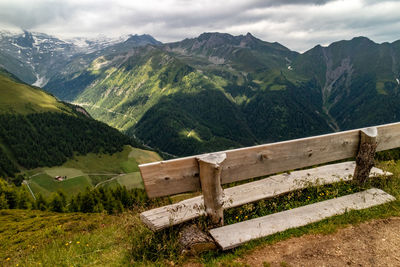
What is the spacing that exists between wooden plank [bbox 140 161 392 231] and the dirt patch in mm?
1197

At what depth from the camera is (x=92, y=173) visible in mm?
157125

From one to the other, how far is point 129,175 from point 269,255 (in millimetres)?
158688

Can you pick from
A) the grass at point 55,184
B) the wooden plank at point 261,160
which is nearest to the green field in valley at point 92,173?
the grass at point 55,184

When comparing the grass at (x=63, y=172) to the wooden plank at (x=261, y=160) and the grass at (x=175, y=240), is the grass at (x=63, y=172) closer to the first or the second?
the grass at (x=175, y=240)

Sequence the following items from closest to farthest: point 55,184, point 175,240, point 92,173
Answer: point 175,240
point 55,184
point 92,173

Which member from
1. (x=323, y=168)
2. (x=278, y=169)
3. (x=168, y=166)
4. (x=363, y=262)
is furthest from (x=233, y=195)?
(x=323, y=168)

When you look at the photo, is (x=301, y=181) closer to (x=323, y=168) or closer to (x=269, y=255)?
(x=323, y=168)

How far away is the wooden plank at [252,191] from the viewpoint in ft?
19.5

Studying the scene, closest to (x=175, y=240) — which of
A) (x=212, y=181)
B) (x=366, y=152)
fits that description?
(x=212, y=181)

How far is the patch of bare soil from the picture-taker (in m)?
5.10

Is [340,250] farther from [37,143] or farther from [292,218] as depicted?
[37,143]

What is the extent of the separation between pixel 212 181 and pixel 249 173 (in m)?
1.16

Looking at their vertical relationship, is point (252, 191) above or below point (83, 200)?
above

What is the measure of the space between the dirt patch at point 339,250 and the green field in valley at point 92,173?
446ft
